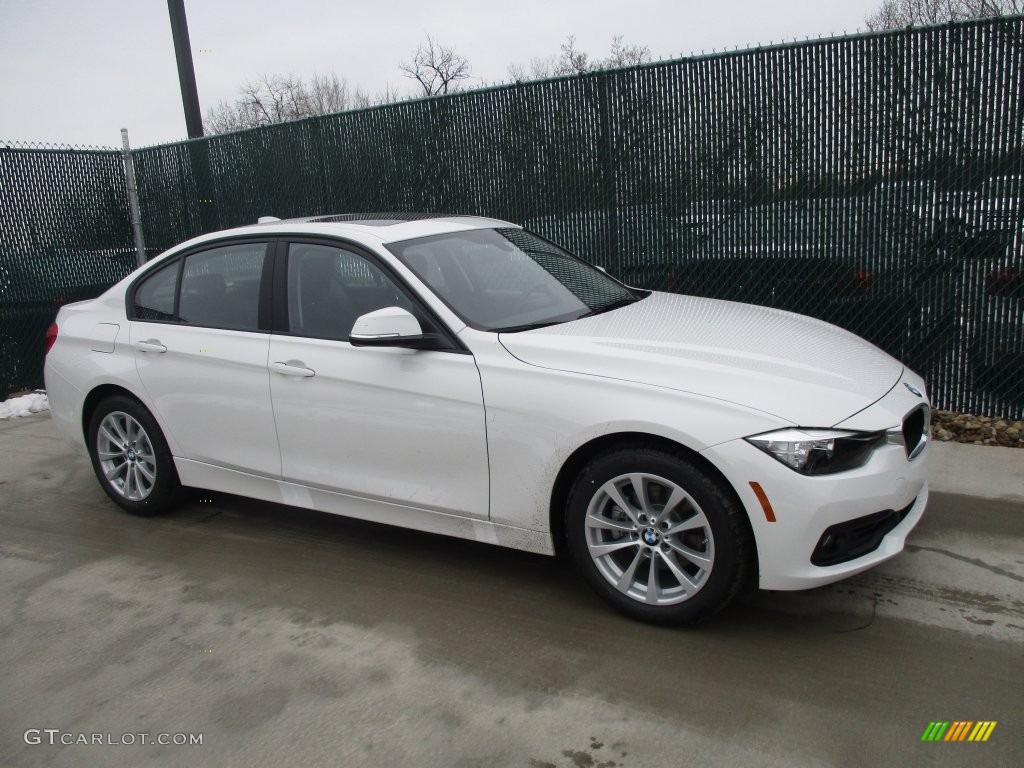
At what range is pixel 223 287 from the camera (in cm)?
480

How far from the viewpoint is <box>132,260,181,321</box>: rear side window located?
5.01 m

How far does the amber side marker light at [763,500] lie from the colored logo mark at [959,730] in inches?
32.9

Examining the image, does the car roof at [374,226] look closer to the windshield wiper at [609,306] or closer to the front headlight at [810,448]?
the windshield wiper at [609,306]

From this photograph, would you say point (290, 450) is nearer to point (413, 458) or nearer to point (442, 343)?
point (413, 458)

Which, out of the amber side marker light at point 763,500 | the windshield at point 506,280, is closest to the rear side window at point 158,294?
the windshield at point 506,280

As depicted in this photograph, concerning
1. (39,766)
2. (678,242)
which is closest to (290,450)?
(39,766)

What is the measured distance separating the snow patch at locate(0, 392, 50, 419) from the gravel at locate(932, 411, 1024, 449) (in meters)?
7.77

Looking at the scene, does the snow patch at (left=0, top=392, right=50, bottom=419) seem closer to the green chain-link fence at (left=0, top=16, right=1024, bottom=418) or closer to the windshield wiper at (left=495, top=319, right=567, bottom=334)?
the green chain-link fence at (left=0, top=16, right=1024, bottom=418)

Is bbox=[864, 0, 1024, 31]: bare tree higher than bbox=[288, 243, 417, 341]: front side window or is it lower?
higher

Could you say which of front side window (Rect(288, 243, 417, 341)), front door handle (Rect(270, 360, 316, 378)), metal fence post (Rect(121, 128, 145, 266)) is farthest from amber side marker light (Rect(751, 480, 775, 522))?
metal fence post (Rect(121, 128, 145, 266))

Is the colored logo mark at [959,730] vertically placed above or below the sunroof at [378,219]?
below

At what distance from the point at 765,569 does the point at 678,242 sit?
13.2ft

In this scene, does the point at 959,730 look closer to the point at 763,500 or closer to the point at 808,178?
the point at 763,500

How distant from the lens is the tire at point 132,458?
5.03m
